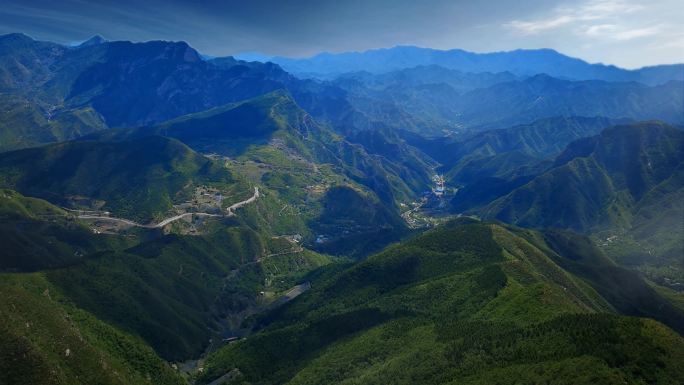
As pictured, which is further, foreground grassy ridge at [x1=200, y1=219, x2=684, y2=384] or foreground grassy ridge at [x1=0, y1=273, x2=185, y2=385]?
foreground grassy ridge at [x1=0, y1=273, x2=185, y2=385]

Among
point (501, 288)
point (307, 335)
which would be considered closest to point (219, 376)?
point (307, 335)

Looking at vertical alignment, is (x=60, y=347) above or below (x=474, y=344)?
below

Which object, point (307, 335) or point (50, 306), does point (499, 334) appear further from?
→ point (50, 306)

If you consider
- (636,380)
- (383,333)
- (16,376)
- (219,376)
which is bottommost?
(219,376)

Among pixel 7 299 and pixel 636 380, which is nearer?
pixel 636 380

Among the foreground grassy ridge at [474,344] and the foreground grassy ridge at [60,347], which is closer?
the foreground grassy ridge at [474,344]

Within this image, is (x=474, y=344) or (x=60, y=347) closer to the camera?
(x=60, y=347)

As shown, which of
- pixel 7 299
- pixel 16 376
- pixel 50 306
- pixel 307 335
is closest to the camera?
pixel 16 376

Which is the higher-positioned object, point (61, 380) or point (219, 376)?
point (61, 380)
